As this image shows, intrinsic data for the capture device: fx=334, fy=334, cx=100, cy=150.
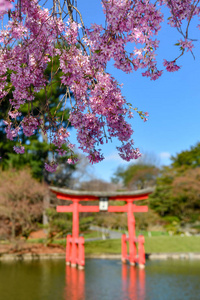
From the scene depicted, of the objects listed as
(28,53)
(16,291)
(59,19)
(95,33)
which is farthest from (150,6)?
A: (16,291)

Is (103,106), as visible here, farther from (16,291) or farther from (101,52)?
(16,291)

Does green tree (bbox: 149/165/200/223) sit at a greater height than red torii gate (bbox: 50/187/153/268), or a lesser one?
greater

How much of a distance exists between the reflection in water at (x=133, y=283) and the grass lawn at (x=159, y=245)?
3742 mm

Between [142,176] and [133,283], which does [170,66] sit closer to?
[133,283]

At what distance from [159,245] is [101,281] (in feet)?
21.7

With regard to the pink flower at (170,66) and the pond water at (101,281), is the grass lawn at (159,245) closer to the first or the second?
the pond water at (101,281)

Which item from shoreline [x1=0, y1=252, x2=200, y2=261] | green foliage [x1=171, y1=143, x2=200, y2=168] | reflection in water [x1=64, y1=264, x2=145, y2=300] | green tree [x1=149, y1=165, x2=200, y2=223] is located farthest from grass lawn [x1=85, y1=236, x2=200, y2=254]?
green foliage [x1=171, y1=143, x2=200, y2=168]

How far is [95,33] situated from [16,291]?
21.0ft

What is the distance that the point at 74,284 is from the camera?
7727mm

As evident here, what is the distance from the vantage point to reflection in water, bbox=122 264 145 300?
6.44 metres

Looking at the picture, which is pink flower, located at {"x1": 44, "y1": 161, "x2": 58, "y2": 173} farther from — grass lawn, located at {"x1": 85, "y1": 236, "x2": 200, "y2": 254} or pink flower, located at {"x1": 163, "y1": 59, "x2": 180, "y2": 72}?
grass lawn, located at {"x1": 85, "y1": 236, "x2": 200, "y2": 254}

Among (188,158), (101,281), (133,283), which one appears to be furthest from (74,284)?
(188,158)

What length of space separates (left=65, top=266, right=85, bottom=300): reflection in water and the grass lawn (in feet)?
13.2

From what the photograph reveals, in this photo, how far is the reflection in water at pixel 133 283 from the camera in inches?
253
